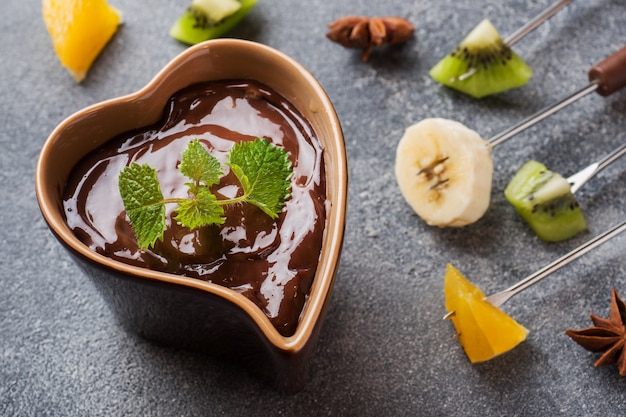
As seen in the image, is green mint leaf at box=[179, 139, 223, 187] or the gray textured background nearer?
green mint leaf at box=[179, 139, 223, 187]

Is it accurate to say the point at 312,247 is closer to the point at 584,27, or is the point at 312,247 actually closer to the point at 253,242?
the point at 253,242

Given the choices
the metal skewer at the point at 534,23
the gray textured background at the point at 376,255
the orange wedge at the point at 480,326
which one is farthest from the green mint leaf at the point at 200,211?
the metal skewer at the point at 534,23

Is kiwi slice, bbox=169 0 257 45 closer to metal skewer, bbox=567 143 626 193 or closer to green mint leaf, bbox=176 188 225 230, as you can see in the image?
green mint leaf, bbox=176 188 225 230

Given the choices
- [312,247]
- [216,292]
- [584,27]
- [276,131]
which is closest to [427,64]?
[584,27]

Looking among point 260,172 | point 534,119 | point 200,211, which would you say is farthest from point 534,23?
point 200,211

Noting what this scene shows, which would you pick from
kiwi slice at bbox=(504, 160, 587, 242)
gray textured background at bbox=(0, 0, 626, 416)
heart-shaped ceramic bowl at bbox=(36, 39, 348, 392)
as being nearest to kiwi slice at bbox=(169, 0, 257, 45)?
gray textured background at bbox=(0, 0, 626, 416)
